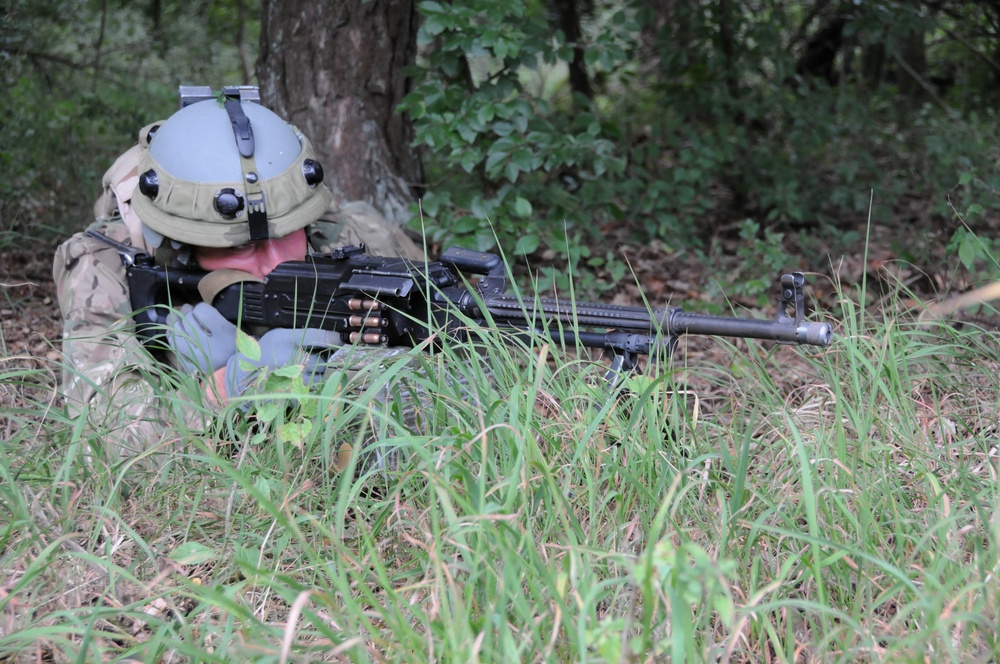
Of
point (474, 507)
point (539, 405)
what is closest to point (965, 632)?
point (474, 507)

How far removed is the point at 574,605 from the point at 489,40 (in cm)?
242

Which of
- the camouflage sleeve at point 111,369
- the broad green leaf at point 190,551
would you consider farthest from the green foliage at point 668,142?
the broad green leaf at point 190,551

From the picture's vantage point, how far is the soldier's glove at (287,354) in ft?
8.59

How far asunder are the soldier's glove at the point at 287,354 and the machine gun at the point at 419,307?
0.04 meters

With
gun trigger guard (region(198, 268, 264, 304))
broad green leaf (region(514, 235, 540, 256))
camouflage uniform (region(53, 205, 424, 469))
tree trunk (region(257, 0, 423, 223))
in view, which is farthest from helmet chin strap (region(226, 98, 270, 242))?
tree trunk (region(257, 0, 423, 223))

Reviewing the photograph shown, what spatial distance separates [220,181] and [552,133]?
154 cm

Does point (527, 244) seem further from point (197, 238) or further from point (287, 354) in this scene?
point (197, 238)

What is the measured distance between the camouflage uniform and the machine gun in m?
0.09

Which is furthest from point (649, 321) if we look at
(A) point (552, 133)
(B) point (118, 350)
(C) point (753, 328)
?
(A) point (552, 133)

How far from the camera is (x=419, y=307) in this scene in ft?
8.87

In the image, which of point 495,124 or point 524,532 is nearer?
point 524,532

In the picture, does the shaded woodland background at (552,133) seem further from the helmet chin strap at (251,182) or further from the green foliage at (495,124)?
the helmet chin strap at (251,182)

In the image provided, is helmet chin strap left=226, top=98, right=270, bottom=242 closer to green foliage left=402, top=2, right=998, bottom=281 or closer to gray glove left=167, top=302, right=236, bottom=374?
gray glove left=167, top=302, right=236, bottom=374

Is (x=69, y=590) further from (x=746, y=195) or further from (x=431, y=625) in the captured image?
(x=746, y=195)
